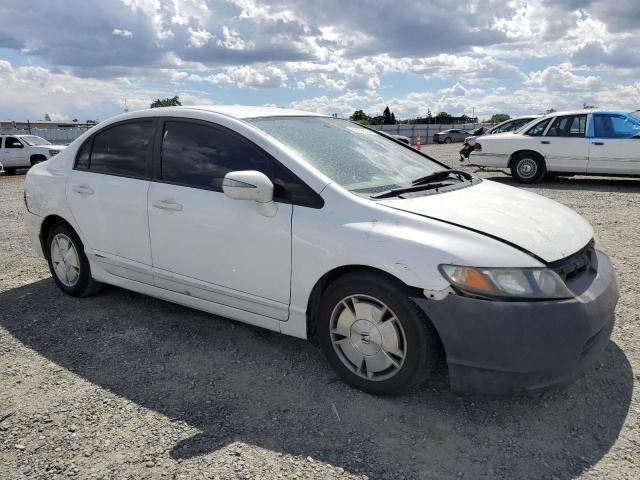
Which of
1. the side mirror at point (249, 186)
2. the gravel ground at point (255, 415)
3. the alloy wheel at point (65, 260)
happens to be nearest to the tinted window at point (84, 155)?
the alloy wheel at point (65, 260)

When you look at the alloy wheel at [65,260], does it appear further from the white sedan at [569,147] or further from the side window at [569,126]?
the side window at [569,126]

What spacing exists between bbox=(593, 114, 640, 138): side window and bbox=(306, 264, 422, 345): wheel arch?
9939 millimetres

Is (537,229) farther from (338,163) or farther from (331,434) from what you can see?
(331,434)

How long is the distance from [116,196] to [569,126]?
33.3 feet

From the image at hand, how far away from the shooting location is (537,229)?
296 cm

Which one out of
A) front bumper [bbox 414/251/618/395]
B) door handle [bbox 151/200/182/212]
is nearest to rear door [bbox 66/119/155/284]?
door handle [bbox 151/200/182/212]

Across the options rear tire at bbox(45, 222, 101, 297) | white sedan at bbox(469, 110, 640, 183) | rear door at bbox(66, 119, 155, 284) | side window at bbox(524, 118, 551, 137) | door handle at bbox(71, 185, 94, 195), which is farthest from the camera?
side window at bbox(524, 118, 551, 137)

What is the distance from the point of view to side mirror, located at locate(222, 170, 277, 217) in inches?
123

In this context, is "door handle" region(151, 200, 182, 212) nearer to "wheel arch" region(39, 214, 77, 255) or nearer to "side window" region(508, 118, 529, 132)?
"wheel arch" region(39, 214, 77, 255)

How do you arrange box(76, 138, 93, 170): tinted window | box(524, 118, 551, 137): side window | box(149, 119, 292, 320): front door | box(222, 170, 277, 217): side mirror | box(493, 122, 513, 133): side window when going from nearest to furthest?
1. box(222, 170, 277, 217): side mirror
2. box(149, 119, 292, 320): front door
3. box(76, 138, 93, 170): tinted window
4. box(524, 118, 551, 137): side window
5. box(493, 122, 513, 133): side window

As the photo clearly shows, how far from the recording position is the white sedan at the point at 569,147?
10.8m

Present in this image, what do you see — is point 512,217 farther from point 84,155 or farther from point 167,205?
point 84,155

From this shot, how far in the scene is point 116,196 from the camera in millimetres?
4070

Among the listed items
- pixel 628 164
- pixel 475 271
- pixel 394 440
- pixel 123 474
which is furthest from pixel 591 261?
pixel 628 164
